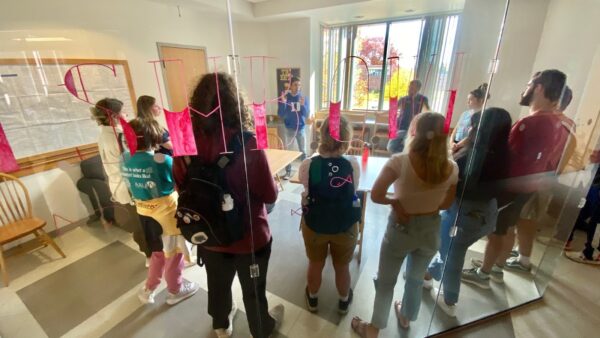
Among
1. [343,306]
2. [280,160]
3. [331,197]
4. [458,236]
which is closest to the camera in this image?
[331,197]

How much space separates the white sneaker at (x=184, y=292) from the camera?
1597 mm

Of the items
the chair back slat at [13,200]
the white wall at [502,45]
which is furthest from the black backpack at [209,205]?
the chair back slat at [13,200]

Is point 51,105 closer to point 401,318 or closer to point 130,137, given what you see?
point 130,137

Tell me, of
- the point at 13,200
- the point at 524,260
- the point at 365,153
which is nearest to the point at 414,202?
the point at 365,153

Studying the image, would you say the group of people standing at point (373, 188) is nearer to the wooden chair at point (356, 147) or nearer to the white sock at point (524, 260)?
the wooden chair at point (356, 147)

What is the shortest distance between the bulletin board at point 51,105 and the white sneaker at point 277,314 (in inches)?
55.7

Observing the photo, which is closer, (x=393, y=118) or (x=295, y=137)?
(x=393, y=118)

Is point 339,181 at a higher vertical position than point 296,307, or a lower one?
higher

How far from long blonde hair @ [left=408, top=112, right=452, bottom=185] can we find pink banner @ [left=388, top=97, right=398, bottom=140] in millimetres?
110

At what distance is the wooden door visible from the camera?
996 mm

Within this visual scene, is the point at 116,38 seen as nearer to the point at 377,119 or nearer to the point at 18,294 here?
the point at 377,119

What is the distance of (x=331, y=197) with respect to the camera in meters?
1.16

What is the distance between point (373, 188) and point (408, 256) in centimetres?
48

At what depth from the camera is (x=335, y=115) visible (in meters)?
1.13
